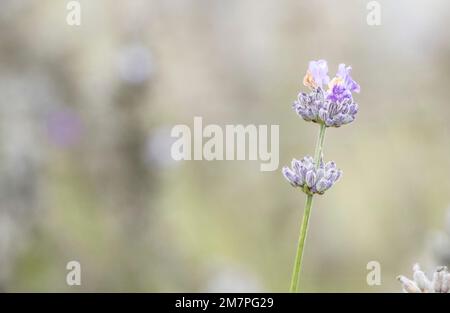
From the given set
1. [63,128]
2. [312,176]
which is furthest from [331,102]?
[63,128]

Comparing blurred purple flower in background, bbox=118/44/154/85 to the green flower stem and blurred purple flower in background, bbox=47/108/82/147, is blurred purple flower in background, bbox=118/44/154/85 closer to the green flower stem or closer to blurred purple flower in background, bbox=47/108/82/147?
blurred purple flower in background, bbox=47/108/82/147

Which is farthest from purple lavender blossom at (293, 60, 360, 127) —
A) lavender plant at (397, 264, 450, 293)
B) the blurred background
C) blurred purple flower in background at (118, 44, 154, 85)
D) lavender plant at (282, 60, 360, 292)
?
blurred purple flower in background at (118, 44, 154, 85)

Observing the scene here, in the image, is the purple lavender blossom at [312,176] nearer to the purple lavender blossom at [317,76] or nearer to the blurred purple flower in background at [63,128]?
the purple lavender blossom at [317,76]

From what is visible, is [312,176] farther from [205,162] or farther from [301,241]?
[205,162]

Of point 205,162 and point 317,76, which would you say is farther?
point 205,162

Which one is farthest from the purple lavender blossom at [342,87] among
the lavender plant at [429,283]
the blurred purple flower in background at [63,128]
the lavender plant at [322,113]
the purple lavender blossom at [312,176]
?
the blurred purple flower in background at [63,128]
